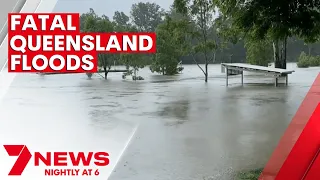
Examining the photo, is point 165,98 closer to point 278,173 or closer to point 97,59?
point 97,59

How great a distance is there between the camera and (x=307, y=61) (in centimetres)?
231

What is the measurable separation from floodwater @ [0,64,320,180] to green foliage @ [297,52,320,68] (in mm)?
47

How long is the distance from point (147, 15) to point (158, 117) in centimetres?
73

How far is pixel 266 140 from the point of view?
6.87ft

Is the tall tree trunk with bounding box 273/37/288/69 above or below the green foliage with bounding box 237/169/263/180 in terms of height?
above

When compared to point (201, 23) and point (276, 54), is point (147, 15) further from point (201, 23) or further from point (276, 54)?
point (276, 54)

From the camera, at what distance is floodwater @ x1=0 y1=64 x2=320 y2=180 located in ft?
6.15

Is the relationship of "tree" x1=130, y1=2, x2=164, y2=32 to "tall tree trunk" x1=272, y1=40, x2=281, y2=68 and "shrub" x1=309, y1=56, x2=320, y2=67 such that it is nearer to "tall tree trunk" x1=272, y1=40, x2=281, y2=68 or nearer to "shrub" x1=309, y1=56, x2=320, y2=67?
"tall tree trunk" x1=272, y1=40, x2=281, y2=68

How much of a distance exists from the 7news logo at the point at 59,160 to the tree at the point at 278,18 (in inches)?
44.1

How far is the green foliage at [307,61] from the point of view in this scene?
2.27m

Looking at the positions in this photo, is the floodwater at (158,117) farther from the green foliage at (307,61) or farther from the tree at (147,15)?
the tree at (147,15)

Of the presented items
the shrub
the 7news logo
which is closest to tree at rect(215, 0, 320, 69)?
the shrub

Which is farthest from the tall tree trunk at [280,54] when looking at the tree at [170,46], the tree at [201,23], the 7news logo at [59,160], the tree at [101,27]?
the 7news logo at [59,160]

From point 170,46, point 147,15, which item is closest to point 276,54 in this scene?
point 170,46
